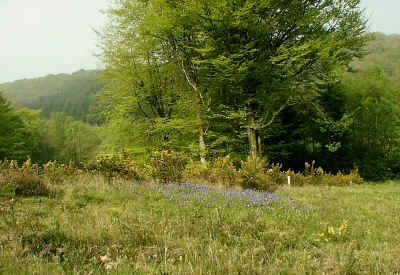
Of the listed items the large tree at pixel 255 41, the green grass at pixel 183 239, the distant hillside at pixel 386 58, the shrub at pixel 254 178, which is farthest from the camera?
the distant hillside at pixel 386 58

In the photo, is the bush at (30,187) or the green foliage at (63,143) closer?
the bush at (30,187)

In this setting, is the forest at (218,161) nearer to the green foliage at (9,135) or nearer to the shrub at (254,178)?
the shrub at (254,178)

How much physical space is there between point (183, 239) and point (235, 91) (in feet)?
41.3

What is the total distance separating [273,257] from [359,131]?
A: 2844 centimetres

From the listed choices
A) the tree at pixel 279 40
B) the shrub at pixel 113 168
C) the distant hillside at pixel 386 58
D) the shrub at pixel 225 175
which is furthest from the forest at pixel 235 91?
the distant hillside at pixel 386 58

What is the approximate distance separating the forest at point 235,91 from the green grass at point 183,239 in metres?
5.66

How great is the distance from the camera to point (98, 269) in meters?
2.20

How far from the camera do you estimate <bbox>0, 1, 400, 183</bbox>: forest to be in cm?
1255

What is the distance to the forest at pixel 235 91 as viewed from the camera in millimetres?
12547

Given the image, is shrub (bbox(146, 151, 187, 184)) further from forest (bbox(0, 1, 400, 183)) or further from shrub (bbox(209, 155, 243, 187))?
forest (bbox(0, 1, 400, 183))

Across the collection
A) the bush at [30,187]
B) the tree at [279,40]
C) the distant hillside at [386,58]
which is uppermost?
the distant hillside at [386,58]

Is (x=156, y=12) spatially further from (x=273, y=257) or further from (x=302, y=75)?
(x=273, y=257)

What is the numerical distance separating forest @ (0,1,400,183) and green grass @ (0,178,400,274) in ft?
18.6

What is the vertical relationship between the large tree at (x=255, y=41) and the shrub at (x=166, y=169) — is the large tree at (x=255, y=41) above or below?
above
